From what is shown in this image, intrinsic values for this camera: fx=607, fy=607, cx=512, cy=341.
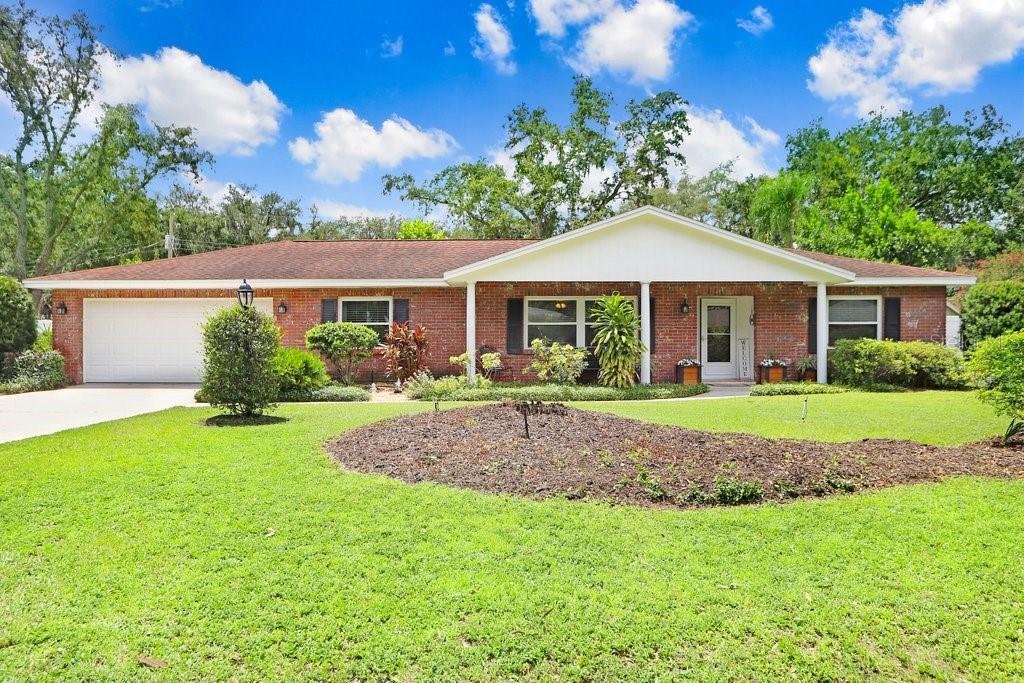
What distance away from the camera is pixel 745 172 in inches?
1492

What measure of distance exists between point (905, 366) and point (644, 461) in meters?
10.3

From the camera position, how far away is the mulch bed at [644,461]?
5.20m

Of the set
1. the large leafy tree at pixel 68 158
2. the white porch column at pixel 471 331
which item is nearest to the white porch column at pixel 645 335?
the white porch column at pixel 471 331

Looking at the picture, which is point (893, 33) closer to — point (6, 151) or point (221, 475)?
point (221, 475)

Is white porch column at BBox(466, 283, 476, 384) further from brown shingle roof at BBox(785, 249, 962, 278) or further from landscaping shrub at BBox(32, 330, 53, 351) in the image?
landscaping shrub at BBox(32, 330, 53, 351)

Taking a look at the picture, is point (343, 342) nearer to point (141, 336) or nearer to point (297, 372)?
point (297, 372)

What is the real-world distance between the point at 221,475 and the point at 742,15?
18.9m

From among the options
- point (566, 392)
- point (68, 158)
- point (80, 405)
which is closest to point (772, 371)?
point (566, 392)

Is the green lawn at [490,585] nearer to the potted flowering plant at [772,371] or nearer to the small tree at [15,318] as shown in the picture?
the potted flowering plant at [772,371]

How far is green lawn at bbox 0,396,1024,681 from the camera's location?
282cm

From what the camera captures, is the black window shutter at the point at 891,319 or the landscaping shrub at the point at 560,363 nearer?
the landscaping shrub at the point at 560,363

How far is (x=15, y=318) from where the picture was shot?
1469cm

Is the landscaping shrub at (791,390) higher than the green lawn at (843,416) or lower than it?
higher

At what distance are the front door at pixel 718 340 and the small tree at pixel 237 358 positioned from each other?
11244 millimetres
